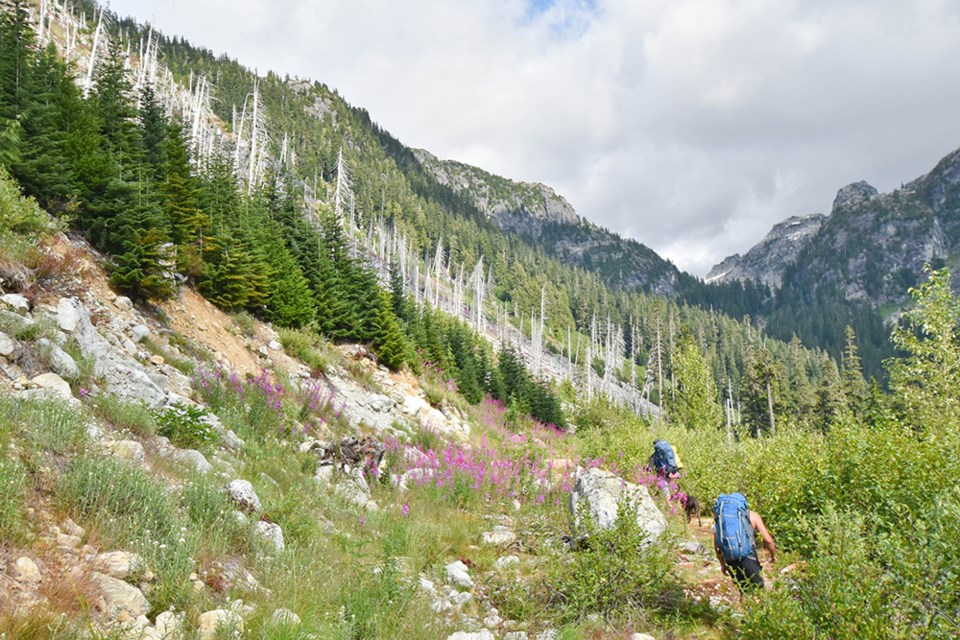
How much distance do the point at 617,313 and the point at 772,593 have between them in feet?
412

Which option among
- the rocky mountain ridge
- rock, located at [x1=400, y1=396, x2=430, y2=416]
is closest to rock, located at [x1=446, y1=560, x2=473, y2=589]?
the rocky mountain ridge

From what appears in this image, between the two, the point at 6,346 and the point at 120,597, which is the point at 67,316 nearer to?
the point at 6,346

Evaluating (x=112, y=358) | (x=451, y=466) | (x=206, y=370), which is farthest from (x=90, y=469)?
(x=451, y=466)

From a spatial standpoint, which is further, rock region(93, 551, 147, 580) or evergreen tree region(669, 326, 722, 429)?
evergreen tree region(669, 326, 722, 429)

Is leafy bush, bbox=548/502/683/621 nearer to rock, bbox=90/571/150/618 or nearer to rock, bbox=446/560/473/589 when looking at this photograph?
rock, bbox=446/560/473/589

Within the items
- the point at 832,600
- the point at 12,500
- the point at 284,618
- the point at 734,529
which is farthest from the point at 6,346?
the point at 734,529

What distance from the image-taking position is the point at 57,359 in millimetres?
5828

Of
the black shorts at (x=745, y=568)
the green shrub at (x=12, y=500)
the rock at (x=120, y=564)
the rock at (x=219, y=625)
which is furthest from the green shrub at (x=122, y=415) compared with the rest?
the black shorts at (x=745, y=568)

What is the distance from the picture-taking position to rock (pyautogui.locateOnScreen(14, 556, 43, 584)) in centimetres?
270

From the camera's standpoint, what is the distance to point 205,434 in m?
6.48

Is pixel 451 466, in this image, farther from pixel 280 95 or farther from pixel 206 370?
pixel 280 95

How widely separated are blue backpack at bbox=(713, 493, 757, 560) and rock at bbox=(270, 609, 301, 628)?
4783mm

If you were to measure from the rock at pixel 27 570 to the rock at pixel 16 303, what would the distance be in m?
5.01

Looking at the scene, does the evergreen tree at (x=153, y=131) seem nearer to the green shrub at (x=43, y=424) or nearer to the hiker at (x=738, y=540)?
the green shrub at (x=43, y=424)
